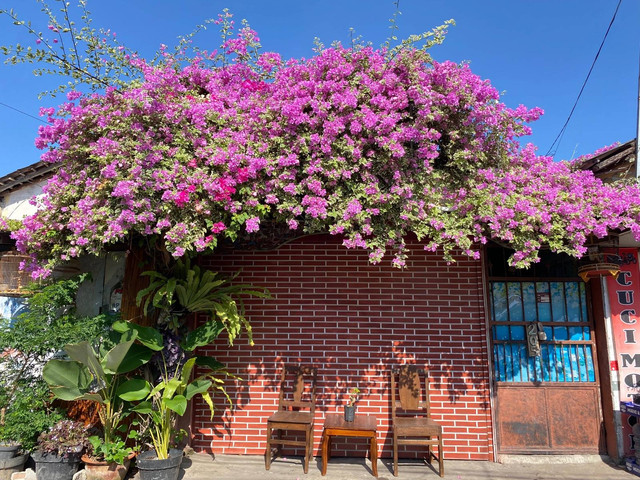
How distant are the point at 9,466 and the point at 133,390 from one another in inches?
62.1

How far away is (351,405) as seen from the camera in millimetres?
5469

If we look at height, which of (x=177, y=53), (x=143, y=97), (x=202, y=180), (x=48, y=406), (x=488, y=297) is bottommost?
(x=48, y=406)

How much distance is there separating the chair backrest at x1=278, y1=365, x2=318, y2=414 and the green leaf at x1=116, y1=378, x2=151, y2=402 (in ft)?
5.58

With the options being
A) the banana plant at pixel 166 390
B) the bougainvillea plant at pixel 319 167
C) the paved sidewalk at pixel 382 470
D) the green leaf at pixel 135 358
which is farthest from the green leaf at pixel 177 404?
the bougainvillea plant at pixel 319 167

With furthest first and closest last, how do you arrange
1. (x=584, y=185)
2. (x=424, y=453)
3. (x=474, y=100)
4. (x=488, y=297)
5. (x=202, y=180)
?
(x=488, y=297)
(x=424, y=453)
(x=584, y=185)
(x=474, y=100)
(x=202, y=180)

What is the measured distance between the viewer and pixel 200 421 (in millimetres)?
6082

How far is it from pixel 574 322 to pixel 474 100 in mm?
3382

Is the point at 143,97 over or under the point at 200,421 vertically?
over

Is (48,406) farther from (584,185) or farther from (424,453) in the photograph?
(584,185)

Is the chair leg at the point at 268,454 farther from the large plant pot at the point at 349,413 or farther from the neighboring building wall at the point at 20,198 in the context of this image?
the neighboring building wall at the point at 20,198

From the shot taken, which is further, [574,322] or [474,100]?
[574,322]

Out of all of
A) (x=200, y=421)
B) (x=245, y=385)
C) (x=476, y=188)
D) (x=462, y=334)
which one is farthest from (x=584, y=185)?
(x=200, y=421)

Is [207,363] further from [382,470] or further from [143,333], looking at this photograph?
[382,470]

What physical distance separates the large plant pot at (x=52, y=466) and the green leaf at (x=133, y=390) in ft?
2.81
